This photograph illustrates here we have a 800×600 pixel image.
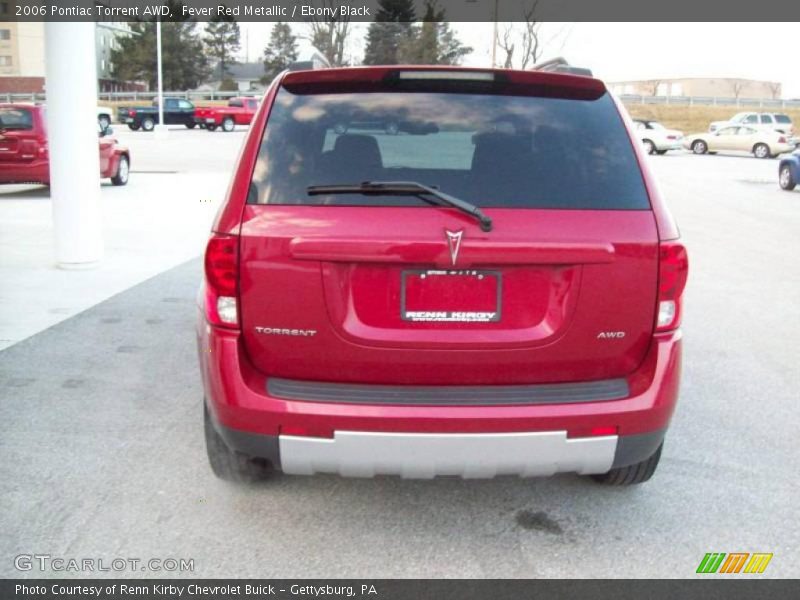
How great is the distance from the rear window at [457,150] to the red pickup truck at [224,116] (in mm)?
43093

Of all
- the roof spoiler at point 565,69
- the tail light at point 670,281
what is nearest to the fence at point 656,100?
the roof spoiler at point 565,69

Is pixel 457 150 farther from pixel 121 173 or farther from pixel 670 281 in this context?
pixel 121 173

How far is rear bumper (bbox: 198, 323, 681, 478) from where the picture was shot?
9.52 feet

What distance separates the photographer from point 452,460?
293 centimetres

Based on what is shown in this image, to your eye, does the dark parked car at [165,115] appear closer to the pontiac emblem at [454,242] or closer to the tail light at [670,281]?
the pontiac emblem at [454,242]

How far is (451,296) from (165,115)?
46.7 m

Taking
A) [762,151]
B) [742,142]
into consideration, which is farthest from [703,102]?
[762,151]

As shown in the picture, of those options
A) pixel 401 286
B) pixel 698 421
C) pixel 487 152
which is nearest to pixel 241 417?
pixel 401 286

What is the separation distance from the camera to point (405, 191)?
2.93 meters

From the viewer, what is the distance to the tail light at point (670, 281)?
3.03 m

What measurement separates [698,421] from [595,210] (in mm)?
2264

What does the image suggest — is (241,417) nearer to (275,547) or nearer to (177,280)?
(275,547)

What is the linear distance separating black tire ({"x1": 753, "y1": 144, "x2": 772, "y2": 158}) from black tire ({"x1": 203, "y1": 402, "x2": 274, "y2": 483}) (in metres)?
36.2

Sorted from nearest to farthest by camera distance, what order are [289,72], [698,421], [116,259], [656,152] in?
[289,72] < [698,421] < [116,259] < [656,152]
